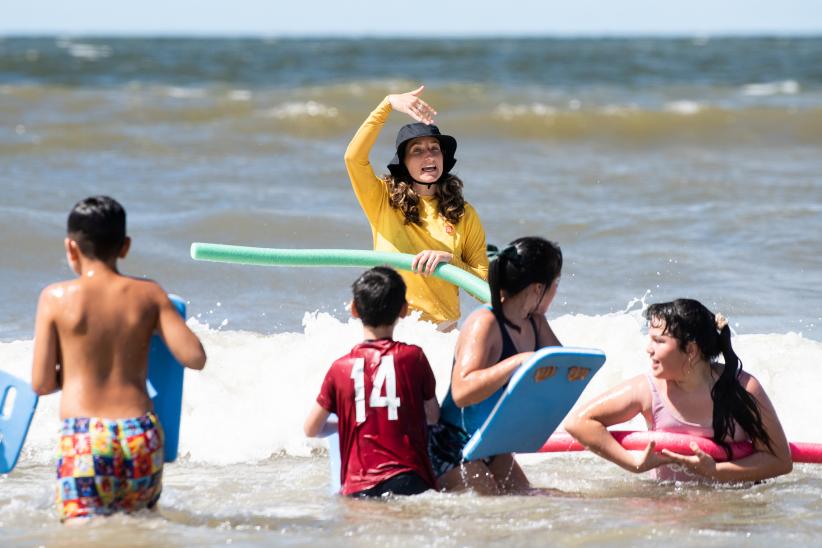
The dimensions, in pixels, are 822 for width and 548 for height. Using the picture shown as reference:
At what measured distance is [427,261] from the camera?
5.18m

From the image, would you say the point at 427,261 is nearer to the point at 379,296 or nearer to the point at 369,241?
the point at 379,296

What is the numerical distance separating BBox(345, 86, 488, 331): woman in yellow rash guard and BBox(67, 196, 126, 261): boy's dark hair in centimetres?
200

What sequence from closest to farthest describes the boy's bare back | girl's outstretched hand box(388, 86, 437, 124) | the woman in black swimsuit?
the boy's bare back, the woman in black swimsuit, girl's outstretched hand box(388, 86, 437, 124)

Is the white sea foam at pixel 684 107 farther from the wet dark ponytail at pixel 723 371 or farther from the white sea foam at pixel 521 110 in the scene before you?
the wet dark ponytail at pixel 723 371

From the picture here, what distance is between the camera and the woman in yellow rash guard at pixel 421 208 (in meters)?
5.75

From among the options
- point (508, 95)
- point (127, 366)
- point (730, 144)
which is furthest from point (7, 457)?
point (508, 95)

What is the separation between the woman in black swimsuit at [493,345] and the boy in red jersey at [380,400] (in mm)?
166

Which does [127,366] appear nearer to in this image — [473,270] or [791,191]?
[473,270]

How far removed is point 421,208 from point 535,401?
1.71m

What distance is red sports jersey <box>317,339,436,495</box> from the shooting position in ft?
13.9

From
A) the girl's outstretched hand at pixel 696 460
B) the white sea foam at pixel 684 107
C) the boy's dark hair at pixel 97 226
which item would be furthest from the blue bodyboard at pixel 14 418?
the white sea foam at pixel 684 107

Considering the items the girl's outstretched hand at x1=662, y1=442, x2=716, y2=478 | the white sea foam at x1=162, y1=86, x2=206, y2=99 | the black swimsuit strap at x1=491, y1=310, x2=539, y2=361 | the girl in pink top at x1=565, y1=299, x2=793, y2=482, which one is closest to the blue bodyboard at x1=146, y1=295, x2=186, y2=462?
the black swimsuit strap at x1=491, y1=310, x2=539, y2=361

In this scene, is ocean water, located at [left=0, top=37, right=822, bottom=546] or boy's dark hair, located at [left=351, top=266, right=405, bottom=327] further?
ocean water, located at [left=0, top=37, right=822, bottom=546]

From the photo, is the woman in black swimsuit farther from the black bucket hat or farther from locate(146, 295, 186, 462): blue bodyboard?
the black bucket hat
